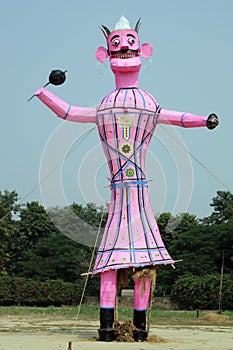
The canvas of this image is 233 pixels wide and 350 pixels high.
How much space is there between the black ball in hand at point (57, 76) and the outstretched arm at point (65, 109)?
0.46 m

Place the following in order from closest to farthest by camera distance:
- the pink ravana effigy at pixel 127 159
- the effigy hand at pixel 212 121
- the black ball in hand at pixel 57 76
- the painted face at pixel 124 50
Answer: the black ball in hand at pixel 57 76
the pink ravana effigy at pixel 127 159
the effigy hand at pixel 212 121
the painted face at pixel 124 50

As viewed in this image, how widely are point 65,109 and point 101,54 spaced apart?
1.07 m

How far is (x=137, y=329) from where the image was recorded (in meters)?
9.45

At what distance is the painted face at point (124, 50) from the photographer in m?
9.92

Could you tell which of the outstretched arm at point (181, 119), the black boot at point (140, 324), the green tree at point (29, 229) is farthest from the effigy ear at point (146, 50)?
the green tree at point (29, 229)

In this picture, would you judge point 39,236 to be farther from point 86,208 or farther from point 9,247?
point 86,208

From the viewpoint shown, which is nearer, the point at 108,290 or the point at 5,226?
the point at 108,290

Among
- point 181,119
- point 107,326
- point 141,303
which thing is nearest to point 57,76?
point 181,119

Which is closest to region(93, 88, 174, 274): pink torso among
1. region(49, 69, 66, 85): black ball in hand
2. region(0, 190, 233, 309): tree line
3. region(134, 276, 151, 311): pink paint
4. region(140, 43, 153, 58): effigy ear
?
region(134, 276, 151, 311): pink paint

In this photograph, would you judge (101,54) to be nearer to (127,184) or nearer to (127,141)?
(127,141)

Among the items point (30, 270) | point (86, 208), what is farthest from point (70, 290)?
point (86, 208)

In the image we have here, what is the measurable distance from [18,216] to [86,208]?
24430mm

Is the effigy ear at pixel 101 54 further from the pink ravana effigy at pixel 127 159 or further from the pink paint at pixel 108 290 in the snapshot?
the pink paint at pixel 108 290

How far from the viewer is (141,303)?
9.50 m
